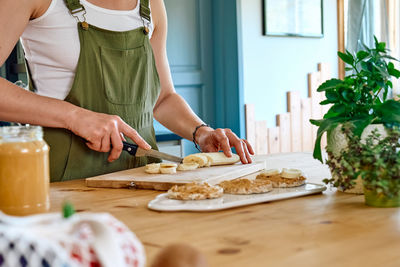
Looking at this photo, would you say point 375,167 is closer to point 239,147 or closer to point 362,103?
point 362,103

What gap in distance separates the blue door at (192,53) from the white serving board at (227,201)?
110 inches

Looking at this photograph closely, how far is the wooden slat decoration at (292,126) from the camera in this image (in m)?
4.23

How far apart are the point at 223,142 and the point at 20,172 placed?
844 millimetres

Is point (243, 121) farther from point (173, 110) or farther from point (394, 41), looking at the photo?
point (173, 110)

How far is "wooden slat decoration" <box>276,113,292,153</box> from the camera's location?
4430mm

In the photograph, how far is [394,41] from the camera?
477 cm

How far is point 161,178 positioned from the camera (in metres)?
1.38

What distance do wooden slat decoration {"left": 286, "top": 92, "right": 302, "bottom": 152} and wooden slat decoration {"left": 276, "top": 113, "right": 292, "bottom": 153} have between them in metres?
0.04

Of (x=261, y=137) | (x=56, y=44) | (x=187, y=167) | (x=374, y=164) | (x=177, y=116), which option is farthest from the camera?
(x=261, y=137)

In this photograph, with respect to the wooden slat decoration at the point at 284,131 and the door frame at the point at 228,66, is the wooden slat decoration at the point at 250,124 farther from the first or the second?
the wooden slat decoration at the point at 284,131

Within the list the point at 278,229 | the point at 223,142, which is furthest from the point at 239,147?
the point at 278,229

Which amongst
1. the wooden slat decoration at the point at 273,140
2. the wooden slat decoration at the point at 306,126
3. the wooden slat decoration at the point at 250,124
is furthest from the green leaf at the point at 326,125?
the wooden slat decoration at the point at 306,126

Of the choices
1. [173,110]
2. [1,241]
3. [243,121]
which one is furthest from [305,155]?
[243,121]

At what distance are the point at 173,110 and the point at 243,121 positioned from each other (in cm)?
214
